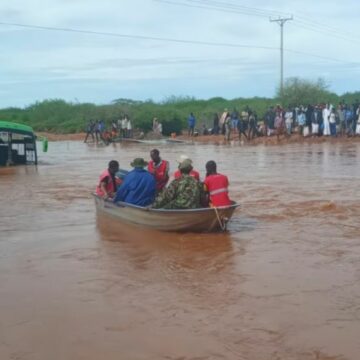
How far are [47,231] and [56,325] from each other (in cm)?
582

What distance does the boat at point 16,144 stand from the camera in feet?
83.8

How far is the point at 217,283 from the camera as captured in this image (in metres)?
8.90

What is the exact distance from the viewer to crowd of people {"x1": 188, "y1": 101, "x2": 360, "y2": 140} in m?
35.4

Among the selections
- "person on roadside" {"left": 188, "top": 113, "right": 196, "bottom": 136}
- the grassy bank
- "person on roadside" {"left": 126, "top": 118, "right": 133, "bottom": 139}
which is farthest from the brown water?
the grassy bank

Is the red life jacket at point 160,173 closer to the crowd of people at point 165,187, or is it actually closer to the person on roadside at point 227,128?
the crowd of people at point 165,187

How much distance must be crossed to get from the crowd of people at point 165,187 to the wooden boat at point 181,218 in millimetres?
164

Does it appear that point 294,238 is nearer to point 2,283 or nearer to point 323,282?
point 323,282

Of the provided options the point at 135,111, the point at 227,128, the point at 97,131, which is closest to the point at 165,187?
the point at 227,128

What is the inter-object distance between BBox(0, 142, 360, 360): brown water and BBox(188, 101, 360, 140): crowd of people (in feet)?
Answer: 62.8

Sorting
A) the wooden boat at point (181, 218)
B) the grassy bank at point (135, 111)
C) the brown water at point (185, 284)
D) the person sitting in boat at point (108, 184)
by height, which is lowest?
the brown water at point (185, 284)

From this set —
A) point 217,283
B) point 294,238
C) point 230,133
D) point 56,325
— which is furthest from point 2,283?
point 230,133

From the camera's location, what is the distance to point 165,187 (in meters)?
12.2

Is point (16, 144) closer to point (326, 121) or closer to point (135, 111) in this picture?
point (326, 121)

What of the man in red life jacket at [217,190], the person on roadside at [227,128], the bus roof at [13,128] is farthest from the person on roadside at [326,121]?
the man in red life jacket at [217,190]
